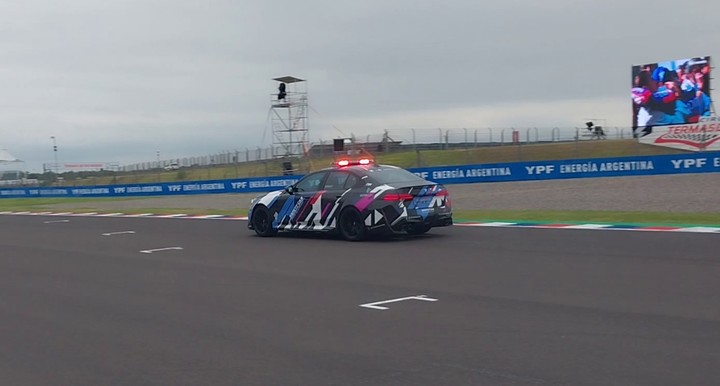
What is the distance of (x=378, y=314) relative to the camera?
8812 mm

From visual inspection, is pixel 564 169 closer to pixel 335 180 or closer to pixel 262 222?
pixel 262 222

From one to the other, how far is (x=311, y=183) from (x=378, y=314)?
27.9 ft

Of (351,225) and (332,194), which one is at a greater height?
(332,194)

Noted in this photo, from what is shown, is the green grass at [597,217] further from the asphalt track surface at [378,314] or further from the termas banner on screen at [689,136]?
the termas banner on screen at [689,136]

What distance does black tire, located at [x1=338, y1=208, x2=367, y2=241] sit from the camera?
15828mm

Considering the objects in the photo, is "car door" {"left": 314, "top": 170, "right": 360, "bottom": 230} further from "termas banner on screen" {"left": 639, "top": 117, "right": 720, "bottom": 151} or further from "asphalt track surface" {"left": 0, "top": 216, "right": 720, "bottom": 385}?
"termas banner on screen" {"left": 639, "top": 117, "right": 720, "bottom": 151}

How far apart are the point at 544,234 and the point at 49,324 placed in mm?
9812

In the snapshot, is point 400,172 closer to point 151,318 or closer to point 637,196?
point 151,318

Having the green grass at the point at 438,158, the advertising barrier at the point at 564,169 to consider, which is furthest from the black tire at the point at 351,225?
the advertising barrier at the point at 564,169

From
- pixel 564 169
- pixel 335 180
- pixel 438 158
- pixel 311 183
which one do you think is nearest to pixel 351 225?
pixel 335 180

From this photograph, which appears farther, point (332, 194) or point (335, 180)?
point (335, 180)

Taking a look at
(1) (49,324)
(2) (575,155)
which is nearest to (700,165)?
(2) (575,155)

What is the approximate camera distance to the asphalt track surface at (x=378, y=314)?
649cm

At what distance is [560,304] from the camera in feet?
28.9
